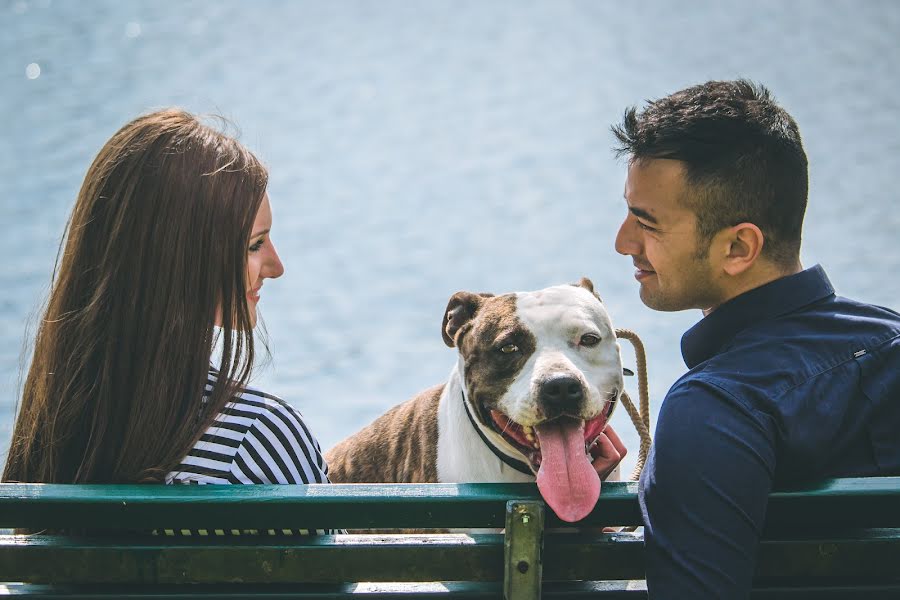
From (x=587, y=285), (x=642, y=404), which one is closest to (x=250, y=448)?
(x=587, y=285)

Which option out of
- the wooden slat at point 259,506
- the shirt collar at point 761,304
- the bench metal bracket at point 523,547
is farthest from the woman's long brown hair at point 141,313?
the shirt collar at point 761,304

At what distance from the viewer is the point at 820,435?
1.88 meters

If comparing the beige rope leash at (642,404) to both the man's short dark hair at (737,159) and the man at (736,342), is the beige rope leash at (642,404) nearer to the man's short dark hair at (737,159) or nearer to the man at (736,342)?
the man at (736,342)

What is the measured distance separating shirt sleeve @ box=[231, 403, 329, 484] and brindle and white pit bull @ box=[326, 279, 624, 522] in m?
0.61

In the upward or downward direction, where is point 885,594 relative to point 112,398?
downward

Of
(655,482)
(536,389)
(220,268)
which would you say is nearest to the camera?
(655,482)

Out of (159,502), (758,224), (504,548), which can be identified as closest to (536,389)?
(758,224)

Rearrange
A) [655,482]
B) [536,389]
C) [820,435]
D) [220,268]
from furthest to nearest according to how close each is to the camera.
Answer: [536,389] < [220,268] < [820,435] < [655,482]

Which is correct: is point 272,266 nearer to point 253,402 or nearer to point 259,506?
point 253,402

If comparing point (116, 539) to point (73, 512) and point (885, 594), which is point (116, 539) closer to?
point (73, 512)

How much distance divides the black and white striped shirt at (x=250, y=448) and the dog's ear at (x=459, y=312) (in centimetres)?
Answer: 113

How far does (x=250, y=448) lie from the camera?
7.18 ft

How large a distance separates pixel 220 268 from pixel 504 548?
1001mm

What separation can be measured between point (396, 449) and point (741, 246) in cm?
172
